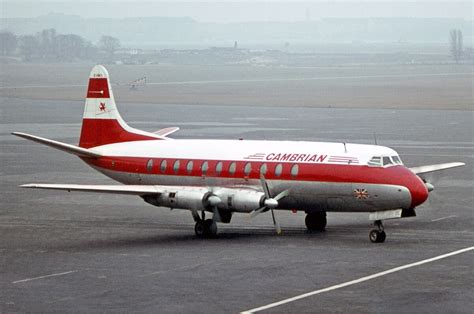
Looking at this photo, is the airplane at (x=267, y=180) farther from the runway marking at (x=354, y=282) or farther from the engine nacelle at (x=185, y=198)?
the runway marking at (x=354, y=282)

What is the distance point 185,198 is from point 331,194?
14.4ft

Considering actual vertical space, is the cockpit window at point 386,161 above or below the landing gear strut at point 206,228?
above

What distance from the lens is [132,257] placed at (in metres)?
31.2

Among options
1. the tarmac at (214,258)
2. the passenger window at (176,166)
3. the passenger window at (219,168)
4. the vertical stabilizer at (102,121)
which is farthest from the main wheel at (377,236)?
the vertical stabilizer at (102,121)

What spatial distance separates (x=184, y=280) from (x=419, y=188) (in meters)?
8.74

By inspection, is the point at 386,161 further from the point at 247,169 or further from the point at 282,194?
the point at 247,169

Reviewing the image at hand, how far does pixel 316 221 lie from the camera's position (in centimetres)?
3616

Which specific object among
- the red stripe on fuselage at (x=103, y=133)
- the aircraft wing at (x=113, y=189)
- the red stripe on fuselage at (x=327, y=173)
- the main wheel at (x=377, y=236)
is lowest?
the main wheel at (x=377, y=236)

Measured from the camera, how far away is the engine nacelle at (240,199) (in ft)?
110

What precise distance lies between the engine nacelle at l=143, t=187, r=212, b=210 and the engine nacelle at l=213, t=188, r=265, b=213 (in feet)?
1.48

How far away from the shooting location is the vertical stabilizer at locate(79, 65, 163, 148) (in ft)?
129

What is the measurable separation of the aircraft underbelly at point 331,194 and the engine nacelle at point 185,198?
146cm

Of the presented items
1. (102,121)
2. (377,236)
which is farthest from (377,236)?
(102,121)

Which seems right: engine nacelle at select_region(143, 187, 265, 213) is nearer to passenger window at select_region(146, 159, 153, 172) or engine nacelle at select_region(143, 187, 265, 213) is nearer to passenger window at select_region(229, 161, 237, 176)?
passenger window at select_region(229, 161, 237, 176)
